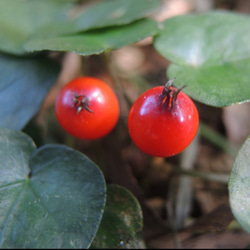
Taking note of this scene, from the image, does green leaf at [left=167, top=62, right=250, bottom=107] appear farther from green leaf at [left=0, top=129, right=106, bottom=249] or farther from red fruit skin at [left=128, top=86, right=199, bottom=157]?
green leaf at [left=0, top=129, right=106, bottom=249]

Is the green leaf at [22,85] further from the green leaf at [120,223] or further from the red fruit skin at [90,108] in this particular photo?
the green leaf at [120,223]

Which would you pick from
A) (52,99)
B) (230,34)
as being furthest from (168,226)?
(52,99)

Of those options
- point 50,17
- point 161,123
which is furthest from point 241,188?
point 50,17

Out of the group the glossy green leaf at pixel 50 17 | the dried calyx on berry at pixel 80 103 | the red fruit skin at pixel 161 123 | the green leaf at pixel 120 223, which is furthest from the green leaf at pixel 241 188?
the glossy green leaf at pixel 50 17

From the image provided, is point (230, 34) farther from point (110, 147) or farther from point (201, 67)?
point (110, 147)

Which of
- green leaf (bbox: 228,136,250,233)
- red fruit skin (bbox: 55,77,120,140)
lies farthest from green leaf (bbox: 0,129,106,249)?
green leaf (bbox: 228,136,250,233)

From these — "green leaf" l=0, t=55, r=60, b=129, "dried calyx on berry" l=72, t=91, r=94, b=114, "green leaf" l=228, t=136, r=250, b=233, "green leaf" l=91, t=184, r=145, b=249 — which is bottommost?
→ "green leaf" l=91, t=184, r=145, b=249

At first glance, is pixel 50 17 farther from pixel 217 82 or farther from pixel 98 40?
pixel 217 82
